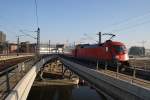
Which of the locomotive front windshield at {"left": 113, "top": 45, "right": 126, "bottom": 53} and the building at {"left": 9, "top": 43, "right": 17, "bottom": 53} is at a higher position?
the building at {"left": 9, "top": 43, "right": 17, "bottom": 53}

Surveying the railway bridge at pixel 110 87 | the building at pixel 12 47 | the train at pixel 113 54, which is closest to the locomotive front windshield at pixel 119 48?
the train at pixel 113 54

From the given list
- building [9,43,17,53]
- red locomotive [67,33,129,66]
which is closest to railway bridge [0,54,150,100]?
red locomotive [67,33,129,66]

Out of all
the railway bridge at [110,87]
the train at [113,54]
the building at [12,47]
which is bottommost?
the railway bridge at [110,87]

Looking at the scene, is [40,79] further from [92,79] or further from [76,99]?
[92,79]

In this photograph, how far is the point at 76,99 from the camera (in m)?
50.9

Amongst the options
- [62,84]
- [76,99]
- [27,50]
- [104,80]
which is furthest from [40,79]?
[27,50]

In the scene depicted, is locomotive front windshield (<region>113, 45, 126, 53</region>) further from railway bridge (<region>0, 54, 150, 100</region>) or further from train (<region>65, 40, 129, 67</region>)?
railway bridge (<region>0, 54, 150, 100</region>)

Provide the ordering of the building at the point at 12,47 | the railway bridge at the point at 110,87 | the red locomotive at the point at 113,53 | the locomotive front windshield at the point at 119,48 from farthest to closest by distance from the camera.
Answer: the building at the point at 12,47 < the locomotive front windshield at the point at 119,48 < the red locomotive at the point at 113,53 < the railway bridge at the point at 110,87

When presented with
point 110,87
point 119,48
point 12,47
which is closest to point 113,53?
point 119,48

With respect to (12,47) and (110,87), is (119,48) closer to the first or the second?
(110,87)

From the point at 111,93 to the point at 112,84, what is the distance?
0.66m

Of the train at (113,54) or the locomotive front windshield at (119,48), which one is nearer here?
the train at (113,54)

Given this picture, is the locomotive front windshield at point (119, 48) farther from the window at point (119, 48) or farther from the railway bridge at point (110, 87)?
the railway bridge at point (110, 87)

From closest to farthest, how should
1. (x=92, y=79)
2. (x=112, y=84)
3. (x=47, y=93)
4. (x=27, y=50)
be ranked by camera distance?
(x=112, y=84) < (x=92, y=79) < (x=47, y=93) < (x=27, y=50)
